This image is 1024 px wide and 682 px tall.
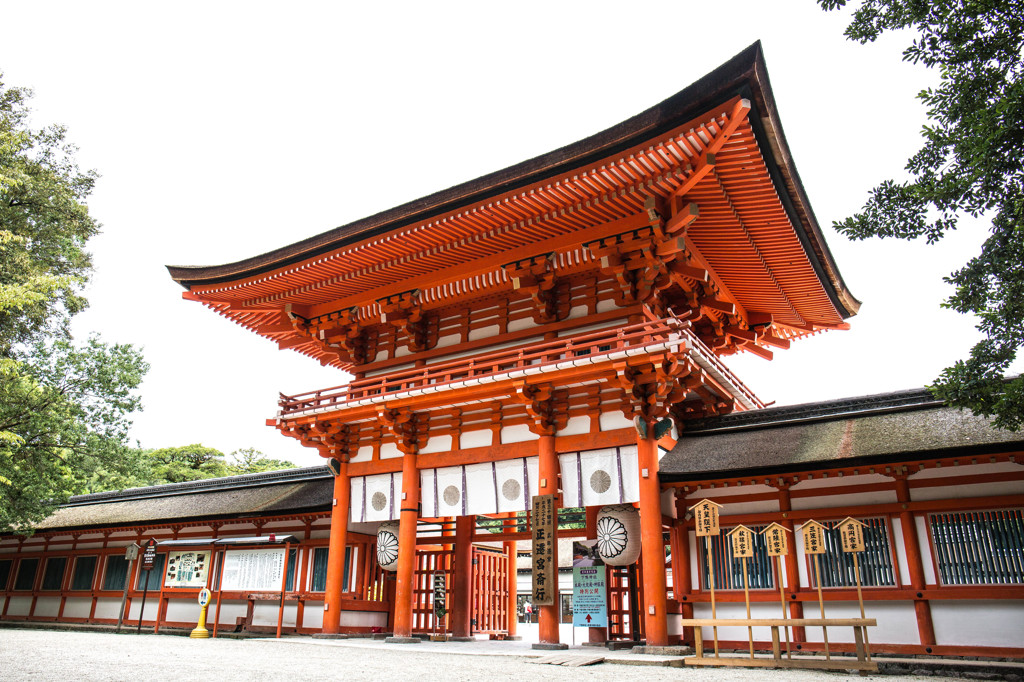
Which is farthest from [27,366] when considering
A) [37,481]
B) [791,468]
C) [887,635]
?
[887,635]

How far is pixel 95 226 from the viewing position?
69.4ft

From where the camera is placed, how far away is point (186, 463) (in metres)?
44.4

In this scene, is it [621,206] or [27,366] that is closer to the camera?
[621,206]

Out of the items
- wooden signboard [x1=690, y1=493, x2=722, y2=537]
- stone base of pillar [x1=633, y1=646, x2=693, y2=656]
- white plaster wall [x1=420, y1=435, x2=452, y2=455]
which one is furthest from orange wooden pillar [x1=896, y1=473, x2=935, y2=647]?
white plaster wall [x1=420, y1=435, x2=452, y2=455]

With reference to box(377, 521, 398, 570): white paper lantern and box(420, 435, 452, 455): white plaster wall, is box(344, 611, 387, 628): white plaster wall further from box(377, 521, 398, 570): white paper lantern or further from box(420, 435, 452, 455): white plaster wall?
box(420, 435, 452, 455): white plaster wall

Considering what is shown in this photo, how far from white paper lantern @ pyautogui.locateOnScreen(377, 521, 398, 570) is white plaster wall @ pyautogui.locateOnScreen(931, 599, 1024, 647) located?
973 centimetres

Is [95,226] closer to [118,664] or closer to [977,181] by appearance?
[118,664]

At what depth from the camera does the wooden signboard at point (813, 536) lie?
31.7 ft

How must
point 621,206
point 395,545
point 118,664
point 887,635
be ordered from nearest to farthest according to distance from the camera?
point 118,664
point 887,635
point 621,206
point 395,545

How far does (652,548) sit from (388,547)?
6.10 m

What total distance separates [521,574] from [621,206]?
31163 millimetres

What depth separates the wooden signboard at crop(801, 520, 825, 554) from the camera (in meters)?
9.65

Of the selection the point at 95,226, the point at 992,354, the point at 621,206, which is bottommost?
the point at 992,354

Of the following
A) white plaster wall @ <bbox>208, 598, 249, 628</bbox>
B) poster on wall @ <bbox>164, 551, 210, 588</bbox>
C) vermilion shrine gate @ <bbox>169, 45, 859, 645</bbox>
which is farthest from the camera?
poster on wall @ <bbox>164, 551, 210, 588</bbox>
